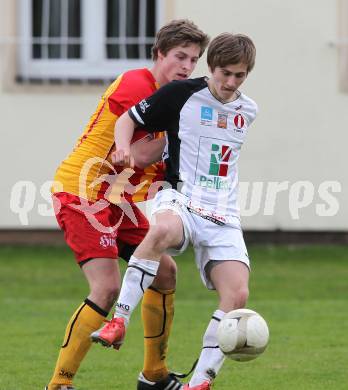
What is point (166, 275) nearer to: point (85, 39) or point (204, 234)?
point (204, 234)

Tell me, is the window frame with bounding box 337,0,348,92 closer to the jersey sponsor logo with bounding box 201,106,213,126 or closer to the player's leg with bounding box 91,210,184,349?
the jersey sponsor logo with bounding box 201,106,213,126

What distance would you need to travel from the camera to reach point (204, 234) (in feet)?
23.5

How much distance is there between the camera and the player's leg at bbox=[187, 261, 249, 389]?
23.3 ft

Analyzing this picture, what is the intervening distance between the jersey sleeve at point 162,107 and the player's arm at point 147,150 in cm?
25

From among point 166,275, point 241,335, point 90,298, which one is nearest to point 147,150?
point 166,275

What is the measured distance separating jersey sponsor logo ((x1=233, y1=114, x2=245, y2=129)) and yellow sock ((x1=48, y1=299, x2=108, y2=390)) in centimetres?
134

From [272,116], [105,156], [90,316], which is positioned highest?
[105,156]

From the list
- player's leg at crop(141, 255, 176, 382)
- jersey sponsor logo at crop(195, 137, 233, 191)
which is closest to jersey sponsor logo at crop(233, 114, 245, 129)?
jersey sponsor logo at crop(195, 137, 233, 191)

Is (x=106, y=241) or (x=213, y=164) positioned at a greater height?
(x=213, y=164)

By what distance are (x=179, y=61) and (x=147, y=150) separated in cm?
57

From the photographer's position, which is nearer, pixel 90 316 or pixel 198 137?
pixel 198 137

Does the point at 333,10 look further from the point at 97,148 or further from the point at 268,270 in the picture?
the point at 97,148

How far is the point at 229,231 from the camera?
724cm

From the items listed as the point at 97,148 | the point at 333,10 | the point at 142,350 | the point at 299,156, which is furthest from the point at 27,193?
the point at 97,148
